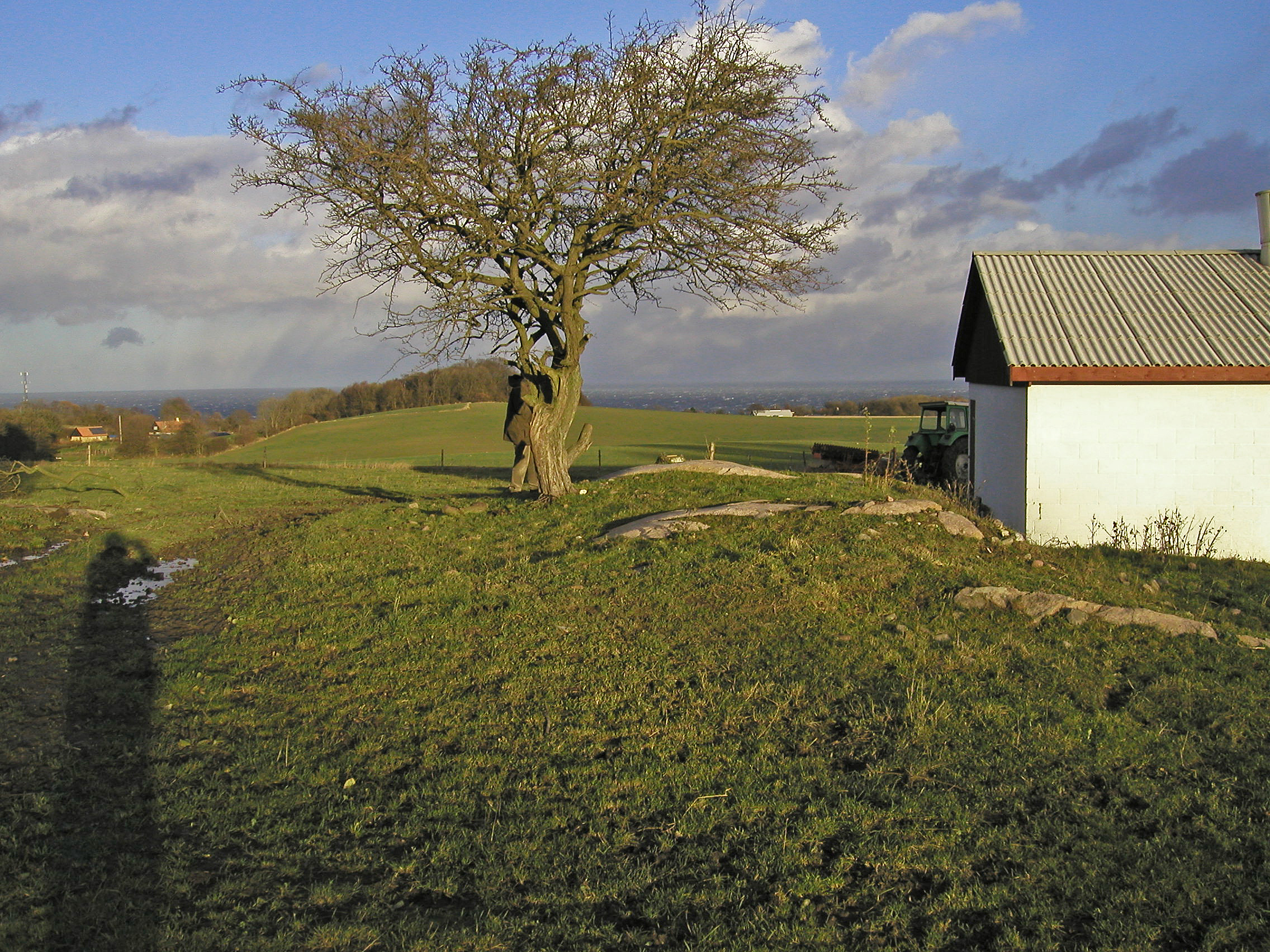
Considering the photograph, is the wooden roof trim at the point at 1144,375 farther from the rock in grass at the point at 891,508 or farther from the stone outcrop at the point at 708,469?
the stone outcrop at the point at 708,469

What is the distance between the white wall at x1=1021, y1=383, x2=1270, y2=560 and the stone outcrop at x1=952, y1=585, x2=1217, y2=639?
5852 mm

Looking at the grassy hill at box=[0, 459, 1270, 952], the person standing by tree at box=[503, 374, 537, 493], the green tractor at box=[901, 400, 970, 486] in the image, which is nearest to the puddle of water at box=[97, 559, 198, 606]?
the grassy hill at box=[0, 459, 1270, 952]

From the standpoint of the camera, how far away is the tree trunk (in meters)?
14.6

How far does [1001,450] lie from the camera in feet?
50.2

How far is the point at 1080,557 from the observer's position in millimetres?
11641

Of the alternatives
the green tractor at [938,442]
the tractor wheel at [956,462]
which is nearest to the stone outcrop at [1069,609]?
the tractor wheel at [956,462]

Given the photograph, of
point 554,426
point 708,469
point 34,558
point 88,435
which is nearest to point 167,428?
point 88,435

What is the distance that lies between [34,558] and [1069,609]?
13648 mm

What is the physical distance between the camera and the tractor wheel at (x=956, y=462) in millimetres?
20188

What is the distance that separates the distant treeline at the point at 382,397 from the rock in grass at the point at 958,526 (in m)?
69.2

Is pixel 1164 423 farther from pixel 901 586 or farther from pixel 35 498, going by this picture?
pixel 35 498

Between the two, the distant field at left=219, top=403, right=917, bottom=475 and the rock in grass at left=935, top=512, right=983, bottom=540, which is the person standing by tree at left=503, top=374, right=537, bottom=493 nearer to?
the distant field at left=219, top=403, right=917, bottom=475

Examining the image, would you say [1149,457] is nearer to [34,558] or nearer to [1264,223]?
[1264,223]

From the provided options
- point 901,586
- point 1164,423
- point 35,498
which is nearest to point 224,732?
point 901,586
